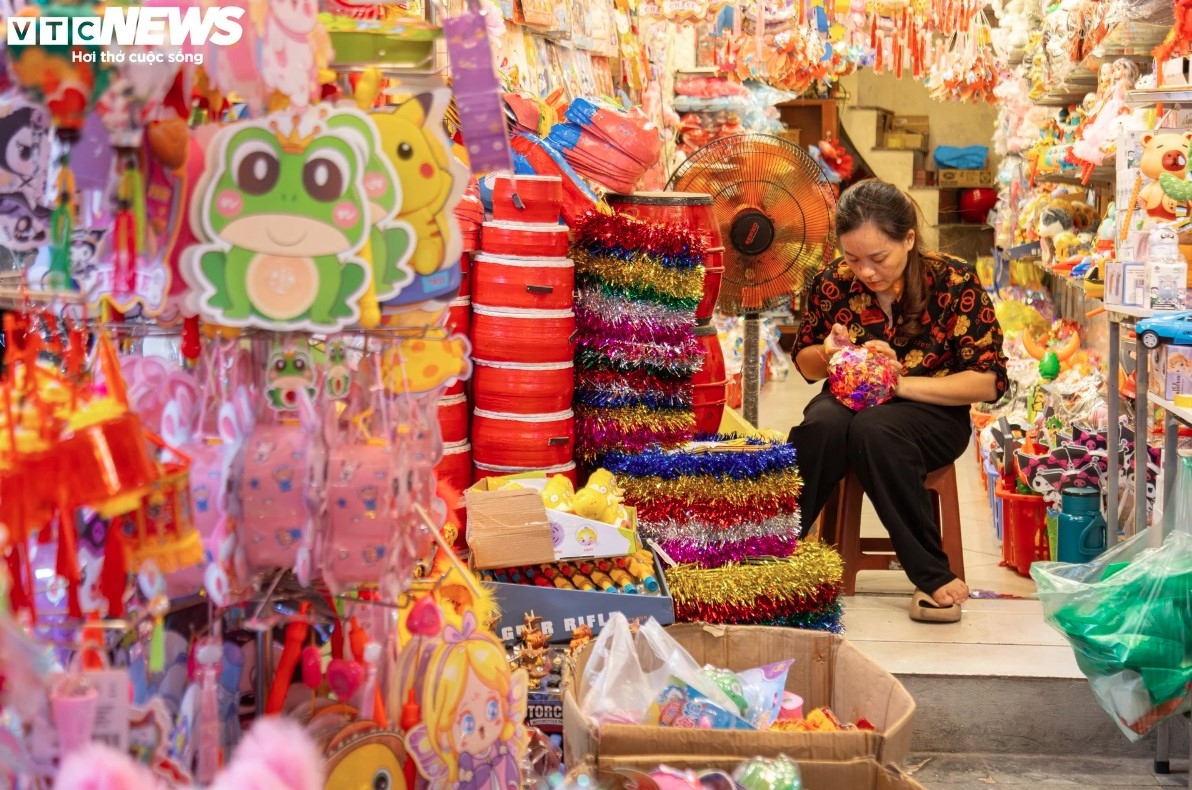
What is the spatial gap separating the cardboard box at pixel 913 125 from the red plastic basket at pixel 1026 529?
9.63 metres

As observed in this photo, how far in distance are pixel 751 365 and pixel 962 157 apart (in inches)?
361

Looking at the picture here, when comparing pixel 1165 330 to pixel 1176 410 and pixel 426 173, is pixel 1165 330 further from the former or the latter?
pixel 426 173

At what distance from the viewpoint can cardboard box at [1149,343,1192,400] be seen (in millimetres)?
2928

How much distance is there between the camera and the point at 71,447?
1.20 meters

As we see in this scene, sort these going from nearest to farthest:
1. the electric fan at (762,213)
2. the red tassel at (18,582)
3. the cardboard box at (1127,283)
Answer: the red tassel at (18,582) < the cardboard box at (1127,283) < the electric fan at (762,213)

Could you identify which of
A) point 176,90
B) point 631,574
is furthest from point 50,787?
point 631,574

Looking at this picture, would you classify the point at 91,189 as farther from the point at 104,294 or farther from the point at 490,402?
the point at 490,402

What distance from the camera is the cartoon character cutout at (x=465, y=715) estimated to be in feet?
4.97

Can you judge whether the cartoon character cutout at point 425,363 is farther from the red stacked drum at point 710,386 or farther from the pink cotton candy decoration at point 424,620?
the red stacked drum at point 710,386

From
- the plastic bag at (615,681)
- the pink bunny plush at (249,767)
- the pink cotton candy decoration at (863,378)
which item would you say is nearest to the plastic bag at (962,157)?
the pink cotton candy decoration at (863,378)

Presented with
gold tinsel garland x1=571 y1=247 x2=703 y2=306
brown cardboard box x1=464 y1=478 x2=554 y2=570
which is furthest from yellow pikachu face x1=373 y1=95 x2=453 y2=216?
gold tinsel garland x1=571 y1=247 x2=703 y2=306

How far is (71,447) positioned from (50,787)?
0.32m

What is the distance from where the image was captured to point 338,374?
1.48 metres

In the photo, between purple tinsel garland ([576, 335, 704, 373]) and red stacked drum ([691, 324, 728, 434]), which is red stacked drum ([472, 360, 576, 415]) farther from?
red stacked drum ([691, 324, 728, 434])
